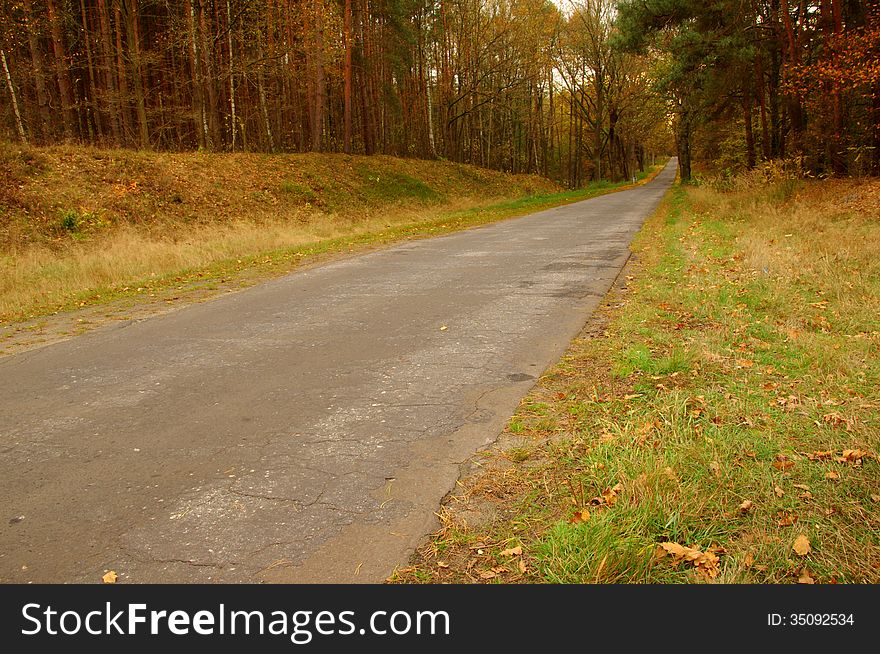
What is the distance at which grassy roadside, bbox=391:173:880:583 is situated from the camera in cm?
283

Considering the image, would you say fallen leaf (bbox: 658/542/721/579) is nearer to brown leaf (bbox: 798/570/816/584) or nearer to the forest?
brown leaf (bbox: 798/570/816/584)

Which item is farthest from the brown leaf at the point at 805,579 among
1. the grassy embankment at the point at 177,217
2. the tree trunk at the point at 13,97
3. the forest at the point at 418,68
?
the tree trunk at the point at 13,97

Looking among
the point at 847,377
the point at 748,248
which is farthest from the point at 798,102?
the point at 847,377

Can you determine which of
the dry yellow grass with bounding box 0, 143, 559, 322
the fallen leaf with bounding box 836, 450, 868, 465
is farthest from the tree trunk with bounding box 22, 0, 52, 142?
the fallen leaf with bounding box 836, 450, 868, 465

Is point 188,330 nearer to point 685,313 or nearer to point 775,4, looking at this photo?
point 685,313

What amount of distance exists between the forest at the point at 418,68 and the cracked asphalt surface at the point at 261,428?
43.7 feet

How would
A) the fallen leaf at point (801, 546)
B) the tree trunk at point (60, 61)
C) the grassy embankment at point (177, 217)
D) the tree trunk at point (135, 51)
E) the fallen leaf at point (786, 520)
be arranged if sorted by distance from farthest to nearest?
the tree trunk at point (135, 51)
the tree trunk at point (60, 61)
the grassy embankment at point (177, 217)
the fallen leaf at point (786, 520)
the fallen leaf at point (801, 546)

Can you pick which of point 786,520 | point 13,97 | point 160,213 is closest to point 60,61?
point 13,97

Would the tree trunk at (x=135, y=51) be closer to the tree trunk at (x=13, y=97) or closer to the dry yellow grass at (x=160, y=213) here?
the dry yellow grass at (x=160, y=213)

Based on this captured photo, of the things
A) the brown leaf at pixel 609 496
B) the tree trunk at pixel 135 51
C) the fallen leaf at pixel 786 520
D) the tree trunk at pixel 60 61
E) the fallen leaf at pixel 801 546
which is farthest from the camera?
the tree trunk at pixel 135 51

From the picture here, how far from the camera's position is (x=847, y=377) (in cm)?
488

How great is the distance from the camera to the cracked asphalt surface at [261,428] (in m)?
3.06

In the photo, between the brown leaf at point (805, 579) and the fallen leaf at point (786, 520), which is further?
the fallen leaf at point (786, 520)

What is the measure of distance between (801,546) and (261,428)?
341cm
